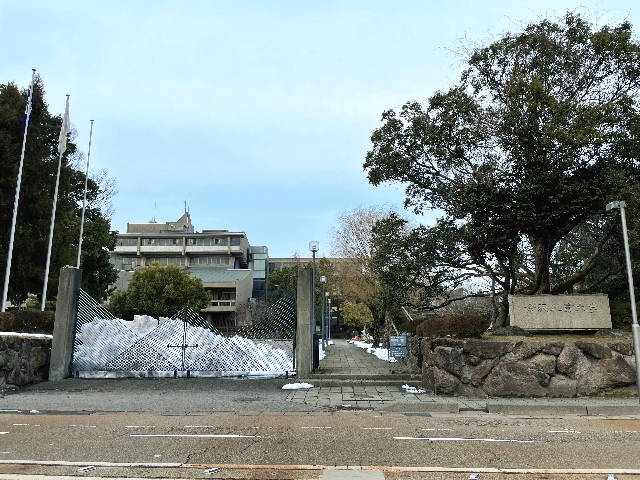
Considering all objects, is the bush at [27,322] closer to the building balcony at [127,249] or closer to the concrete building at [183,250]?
the concrete building at [183,250]

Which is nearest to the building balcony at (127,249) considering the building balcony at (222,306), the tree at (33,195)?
the building balcony at (222,306)

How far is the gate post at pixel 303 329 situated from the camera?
49.9ft

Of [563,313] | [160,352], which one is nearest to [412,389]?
[563,313]

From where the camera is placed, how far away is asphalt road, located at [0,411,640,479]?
18.9 ft

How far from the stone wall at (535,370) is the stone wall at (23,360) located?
430 inches

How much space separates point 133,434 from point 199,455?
1.97 metres

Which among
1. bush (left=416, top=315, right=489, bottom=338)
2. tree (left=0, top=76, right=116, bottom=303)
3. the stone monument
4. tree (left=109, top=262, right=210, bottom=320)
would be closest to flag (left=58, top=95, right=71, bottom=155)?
tree (left=0, top=76, right=116, bottom=303)

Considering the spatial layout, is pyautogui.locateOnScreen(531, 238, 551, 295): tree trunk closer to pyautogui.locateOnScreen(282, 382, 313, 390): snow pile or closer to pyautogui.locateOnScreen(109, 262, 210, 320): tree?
pyautogui.locateOnScreen(282, 382, 313, 390): snow pile

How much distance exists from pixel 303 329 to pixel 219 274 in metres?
59.1

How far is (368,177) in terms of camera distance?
20109mm

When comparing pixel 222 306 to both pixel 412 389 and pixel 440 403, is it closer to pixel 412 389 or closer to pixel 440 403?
pixel 412 389

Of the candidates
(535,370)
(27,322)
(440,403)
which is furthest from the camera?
(27,322)

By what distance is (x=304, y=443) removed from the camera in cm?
705

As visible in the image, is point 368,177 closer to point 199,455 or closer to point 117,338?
point 117,338
